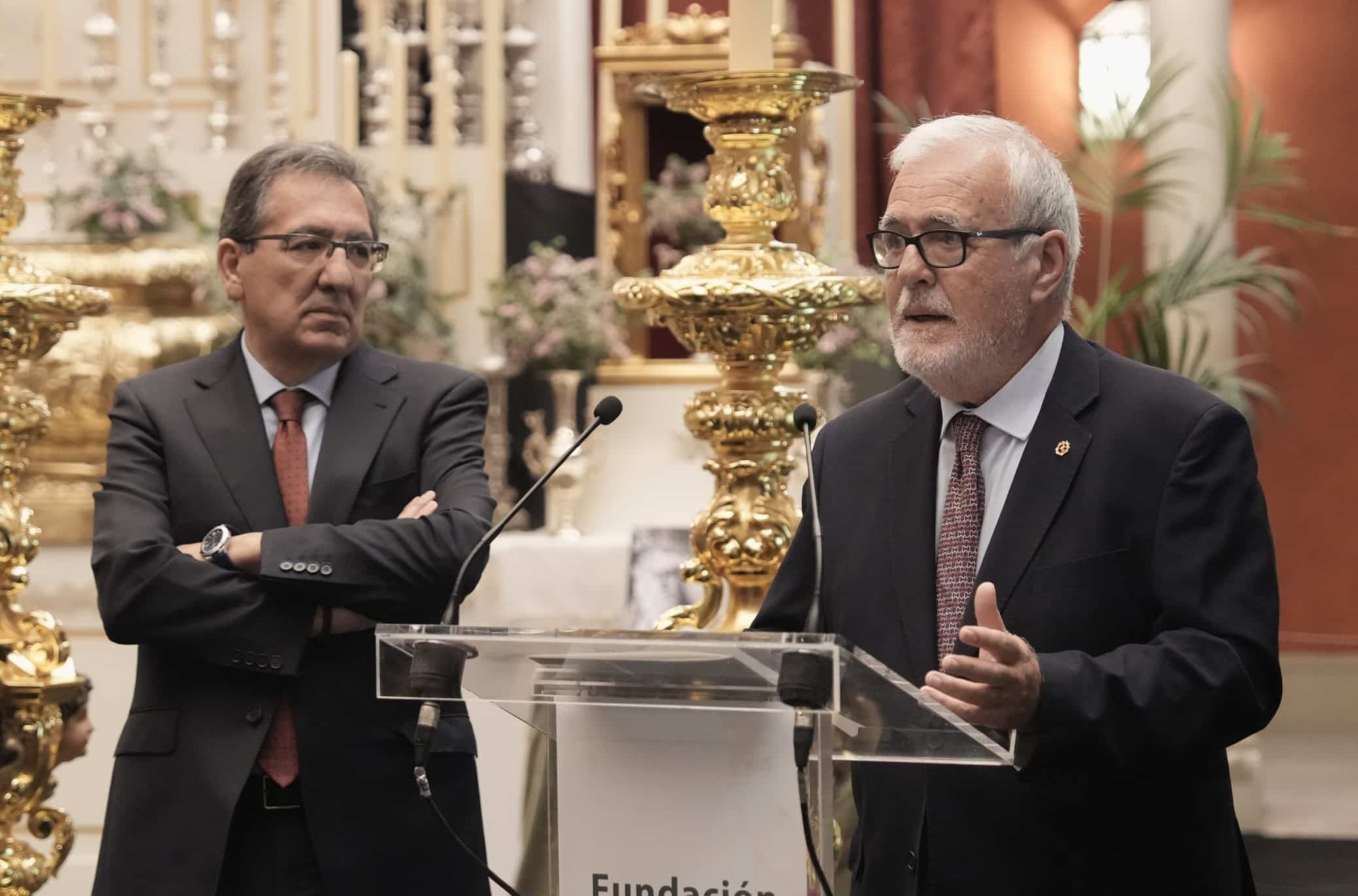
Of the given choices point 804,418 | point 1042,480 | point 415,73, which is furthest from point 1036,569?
point 415,73

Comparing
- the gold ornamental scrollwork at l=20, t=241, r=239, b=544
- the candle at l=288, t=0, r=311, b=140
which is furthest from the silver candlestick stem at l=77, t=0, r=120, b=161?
the gold ornamental scrollwork at l=20, t=241, r=239, b=544

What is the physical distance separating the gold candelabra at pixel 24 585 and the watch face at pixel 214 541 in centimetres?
48

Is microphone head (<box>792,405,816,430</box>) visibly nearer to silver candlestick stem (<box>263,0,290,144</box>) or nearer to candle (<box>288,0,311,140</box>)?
candle (<box>288,0,311,140</box>)

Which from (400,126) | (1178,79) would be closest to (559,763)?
(400,126)

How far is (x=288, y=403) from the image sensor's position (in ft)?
9.14

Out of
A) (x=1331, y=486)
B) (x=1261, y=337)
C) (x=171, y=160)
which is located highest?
(x=171, y=160)

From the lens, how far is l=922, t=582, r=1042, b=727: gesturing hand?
1938 mm

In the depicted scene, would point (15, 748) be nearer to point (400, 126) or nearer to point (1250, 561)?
point (1250, 561)

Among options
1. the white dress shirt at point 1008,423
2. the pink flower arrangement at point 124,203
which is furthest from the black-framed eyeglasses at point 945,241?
the pink flower arrangement at point 124,203

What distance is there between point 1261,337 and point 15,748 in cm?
564

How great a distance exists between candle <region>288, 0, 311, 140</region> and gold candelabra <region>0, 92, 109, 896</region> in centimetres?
288

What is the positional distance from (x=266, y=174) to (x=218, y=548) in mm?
569

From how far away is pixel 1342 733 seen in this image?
24.8 ft

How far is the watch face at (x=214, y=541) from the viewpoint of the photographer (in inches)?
104
